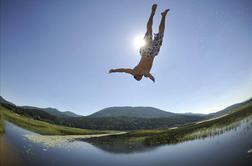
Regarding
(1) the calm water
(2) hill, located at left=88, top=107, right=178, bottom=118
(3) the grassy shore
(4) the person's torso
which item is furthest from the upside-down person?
(1) the calm water

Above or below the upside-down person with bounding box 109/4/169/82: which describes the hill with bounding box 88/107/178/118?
below

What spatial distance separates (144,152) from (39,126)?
345 centimetres

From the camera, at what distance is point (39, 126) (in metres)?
6.53

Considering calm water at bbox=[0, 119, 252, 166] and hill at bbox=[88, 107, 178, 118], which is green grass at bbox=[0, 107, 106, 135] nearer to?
calm water at bbox=[0, 119, 252, 166]

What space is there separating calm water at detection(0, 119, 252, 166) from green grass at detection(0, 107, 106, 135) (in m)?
0.22

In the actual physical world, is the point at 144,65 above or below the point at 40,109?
above

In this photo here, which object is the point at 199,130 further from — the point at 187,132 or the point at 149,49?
the point at 149,49

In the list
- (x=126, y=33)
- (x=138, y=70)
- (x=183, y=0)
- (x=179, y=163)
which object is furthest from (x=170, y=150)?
(x=183, y=0)

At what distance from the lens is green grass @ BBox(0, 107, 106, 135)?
647cm

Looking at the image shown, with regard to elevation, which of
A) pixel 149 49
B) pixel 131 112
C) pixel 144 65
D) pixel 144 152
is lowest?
pixel 144 152

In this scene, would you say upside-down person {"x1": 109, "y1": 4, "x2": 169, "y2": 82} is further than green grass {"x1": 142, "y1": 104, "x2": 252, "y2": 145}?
No

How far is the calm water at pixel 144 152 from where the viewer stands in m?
6.54

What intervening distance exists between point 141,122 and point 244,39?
154 inches

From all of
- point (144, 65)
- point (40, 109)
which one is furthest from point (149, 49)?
point (40, 109)
